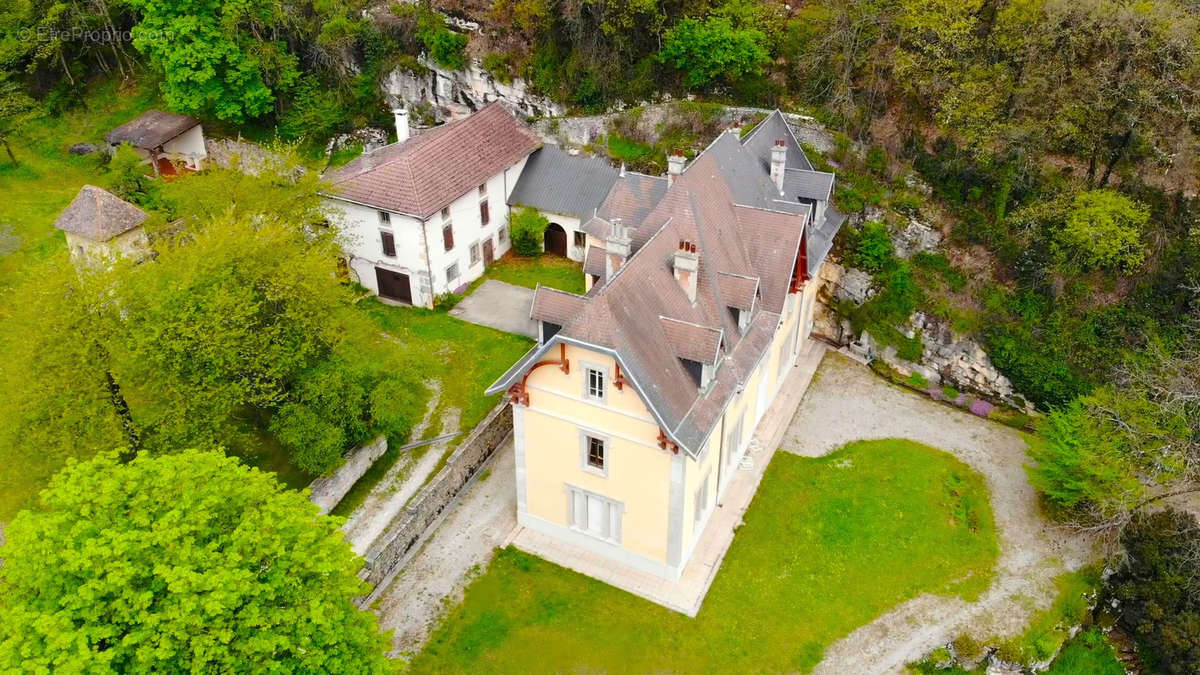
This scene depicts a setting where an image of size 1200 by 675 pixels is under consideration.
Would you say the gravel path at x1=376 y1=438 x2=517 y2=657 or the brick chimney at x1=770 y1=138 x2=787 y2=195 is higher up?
the brick chimney at x1=770 y1=138 x2=787 y2=195

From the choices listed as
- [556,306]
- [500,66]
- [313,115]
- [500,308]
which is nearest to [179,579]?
[556,306]

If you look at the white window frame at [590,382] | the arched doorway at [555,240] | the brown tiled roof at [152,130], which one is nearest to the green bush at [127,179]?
the brown tiled roof at [152,130]

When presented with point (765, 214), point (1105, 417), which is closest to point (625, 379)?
point (765, 214)

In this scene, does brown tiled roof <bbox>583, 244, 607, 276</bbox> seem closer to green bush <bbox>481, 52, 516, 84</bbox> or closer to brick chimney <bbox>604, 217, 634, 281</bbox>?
brick chimney <bbox>604, 217, 634, 281</bbox>

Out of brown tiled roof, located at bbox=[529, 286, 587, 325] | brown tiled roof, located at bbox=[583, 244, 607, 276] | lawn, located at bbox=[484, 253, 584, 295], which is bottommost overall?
lawn, located at bbox=[484, 253, 584, 295]

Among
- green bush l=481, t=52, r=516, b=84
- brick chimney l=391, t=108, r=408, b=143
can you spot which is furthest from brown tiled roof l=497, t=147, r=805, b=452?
green bush l=481, t=52, r=516, b=84

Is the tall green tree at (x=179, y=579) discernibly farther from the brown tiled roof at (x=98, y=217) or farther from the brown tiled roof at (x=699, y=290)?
the brown tiled roof at (x=98, y=217)

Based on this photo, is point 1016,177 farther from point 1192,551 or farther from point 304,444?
point 304,444
